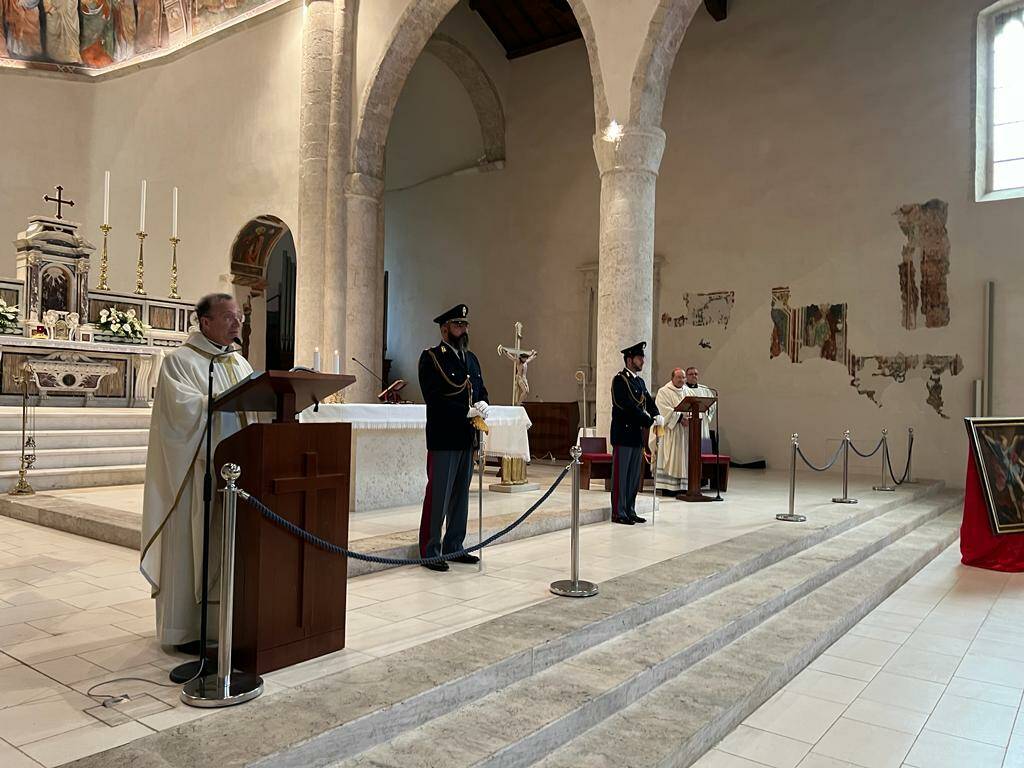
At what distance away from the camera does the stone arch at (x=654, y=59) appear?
918cm

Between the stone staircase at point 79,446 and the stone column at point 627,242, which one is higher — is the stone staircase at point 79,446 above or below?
below

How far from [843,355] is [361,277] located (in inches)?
316

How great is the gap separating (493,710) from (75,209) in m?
17.1

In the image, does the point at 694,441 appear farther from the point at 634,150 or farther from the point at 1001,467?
the point at 634,150

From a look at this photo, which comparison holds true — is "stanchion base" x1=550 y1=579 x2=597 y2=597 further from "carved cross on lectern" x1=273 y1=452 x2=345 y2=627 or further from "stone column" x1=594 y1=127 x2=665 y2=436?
"stone column" x1=594 y1=127 x2=665 y2=436

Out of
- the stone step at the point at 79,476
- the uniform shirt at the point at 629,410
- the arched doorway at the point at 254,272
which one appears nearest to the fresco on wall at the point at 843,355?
the uniform shirt at the point at 629,410

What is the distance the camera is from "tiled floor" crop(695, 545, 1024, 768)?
3.38m

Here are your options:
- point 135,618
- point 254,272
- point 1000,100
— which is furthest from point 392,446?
point 1000,100

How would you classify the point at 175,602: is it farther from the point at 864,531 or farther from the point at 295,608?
the point at 864,531

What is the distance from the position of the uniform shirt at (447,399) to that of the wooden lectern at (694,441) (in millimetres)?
4112

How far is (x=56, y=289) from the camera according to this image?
10.4m

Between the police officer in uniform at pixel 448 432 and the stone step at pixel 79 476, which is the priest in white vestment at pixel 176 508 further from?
the stone step at pixel 79 476

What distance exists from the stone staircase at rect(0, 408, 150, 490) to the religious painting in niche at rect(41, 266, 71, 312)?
2.00m

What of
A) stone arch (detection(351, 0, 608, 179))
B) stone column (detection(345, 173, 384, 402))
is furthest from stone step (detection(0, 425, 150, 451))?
stone arch (detection(351, 0, 608, 179))
